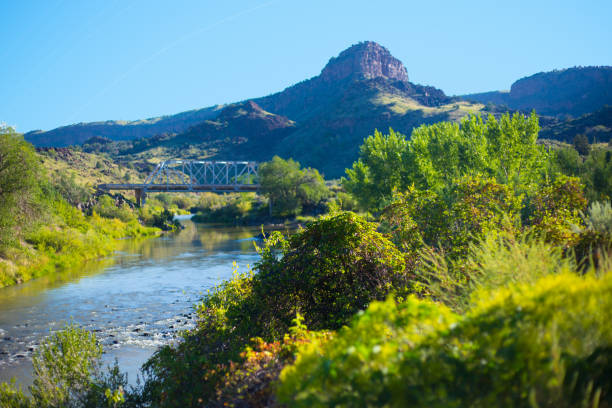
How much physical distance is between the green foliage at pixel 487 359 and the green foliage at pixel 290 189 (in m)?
70.0

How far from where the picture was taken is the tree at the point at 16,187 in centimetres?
2475

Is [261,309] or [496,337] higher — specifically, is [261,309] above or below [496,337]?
below

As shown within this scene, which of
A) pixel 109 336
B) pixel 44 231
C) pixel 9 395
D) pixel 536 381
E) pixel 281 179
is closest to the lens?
pixel 536 381

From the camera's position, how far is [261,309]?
26.6 feet

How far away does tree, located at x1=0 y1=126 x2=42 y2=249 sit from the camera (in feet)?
81.2

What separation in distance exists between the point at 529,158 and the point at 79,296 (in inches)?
1208

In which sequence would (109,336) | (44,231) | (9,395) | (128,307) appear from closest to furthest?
(9,395), (109,336), (128,307), (44,231)

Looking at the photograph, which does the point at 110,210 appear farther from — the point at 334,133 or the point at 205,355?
the point at 334,133

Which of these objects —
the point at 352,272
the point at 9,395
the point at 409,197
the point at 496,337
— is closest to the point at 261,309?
the point at 352,272

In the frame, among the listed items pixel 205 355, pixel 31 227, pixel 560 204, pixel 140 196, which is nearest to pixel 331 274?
pixel 205 355

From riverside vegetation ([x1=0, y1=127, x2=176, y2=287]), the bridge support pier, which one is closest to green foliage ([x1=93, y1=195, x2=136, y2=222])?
the bridge support pier

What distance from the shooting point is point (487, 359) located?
3.29 metres

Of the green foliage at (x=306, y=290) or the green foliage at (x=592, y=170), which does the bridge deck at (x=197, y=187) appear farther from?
the green foliage at (x=306, y=290)

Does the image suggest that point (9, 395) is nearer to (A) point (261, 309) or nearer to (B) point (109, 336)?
(A) point (261, 309)
